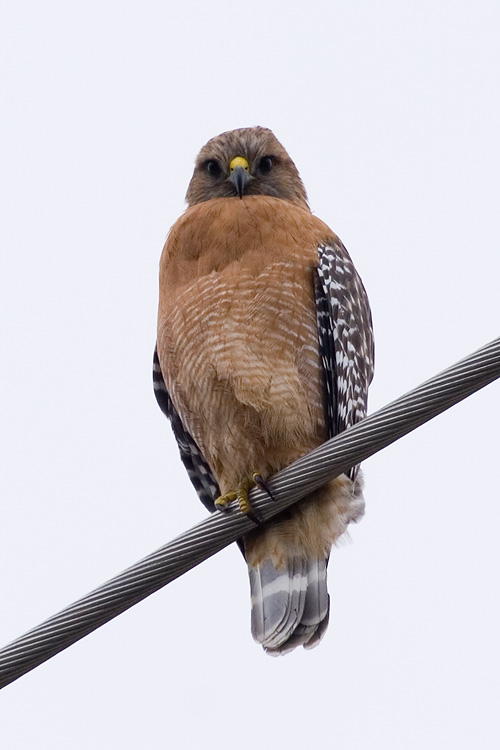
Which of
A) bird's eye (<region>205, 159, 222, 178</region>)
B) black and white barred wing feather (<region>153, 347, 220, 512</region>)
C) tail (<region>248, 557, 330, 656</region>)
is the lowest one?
tail (<region>248, 557, 330, 656</region>)

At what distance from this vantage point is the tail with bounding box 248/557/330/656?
5617mm

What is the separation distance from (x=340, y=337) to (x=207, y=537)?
1755 millimetres

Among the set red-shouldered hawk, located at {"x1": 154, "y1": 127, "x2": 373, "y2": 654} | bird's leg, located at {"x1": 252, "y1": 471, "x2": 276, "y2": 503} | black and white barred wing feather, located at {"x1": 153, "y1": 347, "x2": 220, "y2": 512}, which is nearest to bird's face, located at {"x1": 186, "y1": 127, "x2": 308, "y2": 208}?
red-shouldered hawk, located at {"x1": 154, "y1": 127, "x2": 373, "y2": 654}

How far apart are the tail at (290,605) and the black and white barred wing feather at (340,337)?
517mm

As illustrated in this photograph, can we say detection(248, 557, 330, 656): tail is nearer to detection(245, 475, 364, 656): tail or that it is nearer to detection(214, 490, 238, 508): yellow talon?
detection(245, 475, 364, 656): tail

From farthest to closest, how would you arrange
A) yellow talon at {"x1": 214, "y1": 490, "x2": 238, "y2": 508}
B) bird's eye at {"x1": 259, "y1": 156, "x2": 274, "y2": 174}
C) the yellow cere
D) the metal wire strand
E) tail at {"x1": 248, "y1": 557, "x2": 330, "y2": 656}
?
bird's eye at {"x1": 259, "y1": 156, "x2": 274, "y2": 174} < the yellow cere < tail at {"x1": 248, "y1": 557, "x2": 330, "y2": 656} < yellow talon at {"x1": 214, "y1": 490, "x2": 238, "y2": 508} < the metal wire strand

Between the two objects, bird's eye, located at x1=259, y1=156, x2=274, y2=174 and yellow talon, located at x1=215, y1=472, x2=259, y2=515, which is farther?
bird's eye, located at x1=259, y1=156, x2=274, y2=174

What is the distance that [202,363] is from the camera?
5.56 meters

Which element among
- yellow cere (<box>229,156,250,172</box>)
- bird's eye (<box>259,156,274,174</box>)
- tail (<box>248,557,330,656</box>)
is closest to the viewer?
tail (<box>248,557,330,656</box>)

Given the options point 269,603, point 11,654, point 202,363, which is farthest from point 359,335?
point 11,654

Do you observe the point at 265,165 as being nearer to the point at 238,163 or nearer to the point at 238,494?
the point at 238,163

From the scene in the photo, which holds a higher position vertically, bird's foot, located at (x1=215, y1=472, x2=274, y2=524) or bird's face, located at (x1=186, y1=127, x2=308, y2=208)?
bird's face, located at (x1=186, y1=127, x2=308, y2=208)

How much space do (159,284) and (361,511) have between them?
59.8 inches

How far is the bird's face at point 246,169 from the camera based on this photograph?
653 centimetres
